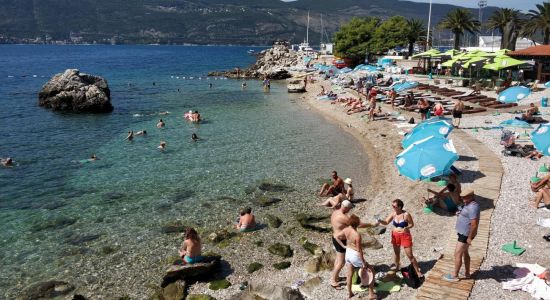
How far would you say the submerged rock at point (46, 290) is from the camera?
11.7 m

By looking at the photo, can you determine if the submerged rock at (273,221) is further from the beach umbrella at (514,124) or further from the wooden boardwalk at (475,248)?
the beach umbrella at (514,124)

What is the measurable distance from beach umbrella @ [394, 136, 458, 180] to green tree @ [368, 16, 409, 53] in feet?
198

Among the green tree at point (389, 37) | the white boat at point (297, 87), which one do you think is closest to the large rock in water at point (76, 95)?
the white boat at point (297, 87)

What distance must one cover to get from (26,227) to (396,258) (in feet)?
43.6

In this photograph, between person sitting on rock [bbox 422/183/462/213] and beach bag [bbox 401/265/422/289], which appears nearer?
beach bag [bbox 401/265/422/289]

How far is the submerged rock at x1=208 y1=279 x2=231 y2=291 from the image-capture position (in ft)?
38.8

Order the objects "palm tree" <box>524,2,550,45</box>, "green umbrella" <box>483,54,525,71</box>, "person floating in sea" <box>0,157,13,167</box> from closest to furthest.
A: "person floating in sea" <box>0,157,13,167</box>
"green umbrella" <box>483,54,525,71</box>
"palm tree" <box>524,2,550,45</box>

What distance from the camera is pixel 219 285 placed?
11.9 meters

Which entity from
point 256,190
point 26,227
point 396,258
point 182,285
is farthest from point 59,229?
point 396,258

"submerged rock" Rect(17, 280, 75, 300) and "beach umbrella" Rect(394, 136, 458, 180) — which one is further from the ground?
"beach umbrella" Rect(394, 136, 458, 180)

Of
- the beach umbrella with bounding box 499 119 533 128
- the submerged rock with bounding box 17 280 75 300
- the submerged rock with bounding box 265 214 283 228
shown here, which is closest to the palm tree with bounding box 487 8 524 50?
the beach umbrella with bounding box 499 119 533 128

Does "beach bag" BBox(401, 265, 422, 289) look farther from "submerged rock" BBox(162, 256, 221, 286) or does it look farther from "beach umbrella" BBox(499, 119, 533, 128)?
"beach umbrella" BBox(499, 119, 533, 128)

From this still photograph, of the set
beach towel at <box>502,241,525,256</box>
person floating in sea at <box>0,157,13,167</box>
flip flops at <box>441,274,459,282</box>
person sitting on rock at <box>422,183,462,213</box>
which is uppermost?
person sitting on rock at <box>422,183,462,213</box>

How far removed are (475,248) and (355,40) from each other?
66.1m
